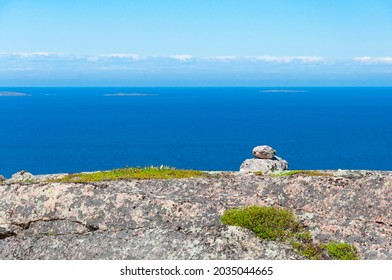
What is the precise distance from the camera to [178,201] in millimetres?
16203

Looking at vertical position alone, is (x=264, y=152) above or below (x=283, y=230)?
below

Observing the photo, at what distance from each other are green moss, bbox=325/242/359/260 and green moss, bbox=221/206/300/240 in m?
1.14

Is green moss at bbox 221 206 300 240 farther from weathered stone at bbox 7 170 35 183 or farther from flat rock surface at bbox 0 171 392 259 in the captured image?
weathered stone at bbox 7 170 35 183

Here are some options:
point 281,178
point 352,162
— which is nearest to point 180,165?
point 352,162

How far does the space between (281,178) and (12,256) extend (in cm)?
964

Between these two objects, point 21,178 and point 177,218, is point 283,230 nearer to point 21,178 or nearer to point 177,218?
point 177,218

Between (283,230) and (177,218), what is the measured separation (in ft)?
10.3

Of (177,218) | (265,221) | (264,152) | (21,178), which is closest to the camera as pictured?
(265,221)

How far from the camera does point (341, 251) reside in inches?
538

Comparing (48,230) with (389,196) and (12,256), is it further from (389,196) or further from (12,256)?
(389,196)

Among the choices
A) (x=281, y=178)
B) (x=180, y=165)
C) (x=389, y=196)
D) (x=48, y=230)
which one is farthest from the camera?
(x=180, y=165)

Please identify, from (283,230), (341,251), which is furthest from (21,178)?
(341,251)

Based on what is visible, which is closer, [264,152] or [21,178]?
[21,178]

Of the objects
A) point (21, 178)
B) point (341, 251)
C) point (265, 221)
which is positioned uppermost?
point (265, 221)
